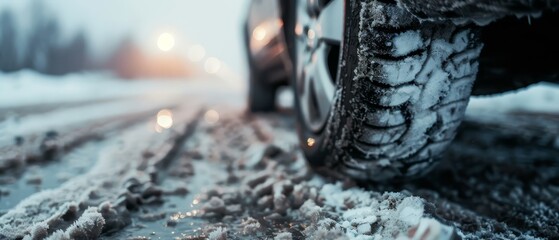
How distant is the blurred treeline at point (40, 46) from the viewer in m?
25.4

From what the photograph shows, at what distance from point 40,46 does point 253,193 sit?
104 feet

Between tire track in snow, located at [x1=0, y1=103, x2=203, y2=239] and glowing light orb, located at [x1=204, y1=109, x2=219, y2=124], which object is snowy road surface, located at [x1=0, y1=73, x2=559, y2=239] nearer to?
tire track in snow, located at [x1=0, y1=103, x2=203, y2=239]

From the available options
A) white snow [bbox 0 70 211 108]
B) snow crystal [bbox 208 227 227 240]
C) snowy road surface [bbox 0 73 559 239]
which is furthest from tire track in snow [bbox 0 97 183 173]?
white snow [bbox 0 70 211 108]

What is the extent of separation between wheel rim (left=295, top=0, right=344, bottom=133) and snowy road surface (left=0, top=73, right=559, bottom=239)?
30 cm

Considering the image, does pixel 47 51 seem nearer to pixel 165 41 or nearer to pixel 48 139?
pixel 165 41

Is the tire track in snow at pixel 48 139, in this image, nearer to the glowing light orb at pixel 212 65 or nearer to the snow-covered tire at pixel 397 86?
the snow-covered tire at pixel 397 86

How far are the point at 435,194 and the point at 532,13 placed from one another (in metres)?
0.99

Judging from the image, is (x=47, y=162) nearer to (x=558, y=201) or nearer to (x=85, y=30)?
(x=558, y=201)

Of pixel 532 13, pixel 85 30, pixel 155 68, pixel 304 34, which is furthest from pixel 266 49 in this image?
pixel 155 68

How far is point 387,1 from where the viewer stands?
116cm

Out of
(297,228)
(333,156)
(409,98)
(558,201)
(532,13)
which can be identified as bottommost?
(558,201)

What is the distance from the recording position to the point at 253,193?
1.74 metres

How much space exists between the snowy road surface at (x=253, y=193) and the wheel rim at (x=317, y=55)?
1.00ft

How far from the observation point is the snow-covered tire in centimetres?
118
